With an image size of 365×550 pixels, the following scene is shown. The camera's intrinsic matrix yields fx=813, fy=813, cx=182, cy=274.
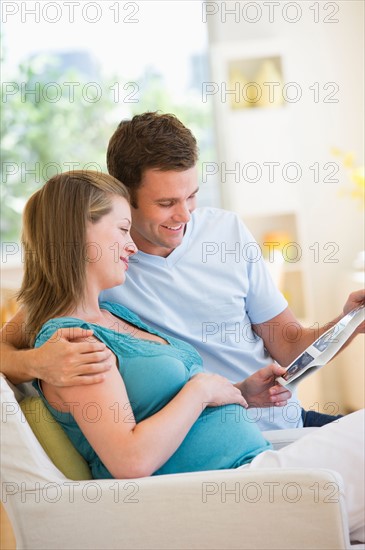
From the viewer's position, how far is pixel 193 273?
2.21 metres

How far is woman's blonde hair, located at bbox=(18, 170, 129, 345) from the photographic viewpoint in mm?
1716

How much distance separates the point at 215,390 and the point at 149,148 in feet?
2.40

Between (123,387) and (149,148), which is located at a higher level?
(149,148)

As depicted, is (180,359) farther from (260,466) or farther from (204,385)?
(260,466)

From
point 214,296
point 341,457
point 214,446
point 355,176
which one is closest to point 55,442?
point 214,446

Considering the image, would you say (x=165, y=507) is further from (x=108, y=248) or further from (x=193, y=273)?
(x=193, y=273)

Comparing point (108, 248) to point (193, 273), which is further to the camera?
point (193, 273)

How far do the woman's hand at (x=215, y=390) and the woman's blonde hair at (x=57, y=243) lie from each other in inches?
12.3

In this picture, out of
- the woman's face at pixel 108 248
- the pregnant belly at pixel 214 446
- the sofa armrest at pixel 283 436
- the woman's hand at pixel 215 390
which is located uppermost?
the woman's face at pixel 108 248

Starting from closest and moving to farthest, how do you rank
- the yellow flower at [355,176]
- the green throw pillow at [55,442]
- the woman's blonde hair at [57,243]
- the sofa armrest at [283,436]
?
the green throw pillow at [55,442] → the woman's blonde hair at [57,243] → the sofa armrest at [283,436] → the yellow flower at [355,176]

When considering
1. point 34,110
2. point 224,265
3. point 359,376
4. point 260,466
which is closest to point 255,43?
point 34,110

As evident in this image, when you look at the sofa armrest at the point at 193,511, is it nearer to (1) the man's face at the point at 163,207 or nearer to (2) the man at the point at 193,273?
(2) the man at the point at 193,273

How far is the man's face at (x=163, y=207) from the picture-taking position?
2104 mm

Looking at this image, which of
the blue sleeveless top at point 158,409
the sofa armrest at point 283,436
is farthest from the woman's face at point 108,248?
the sofa armrest at point 283,436
